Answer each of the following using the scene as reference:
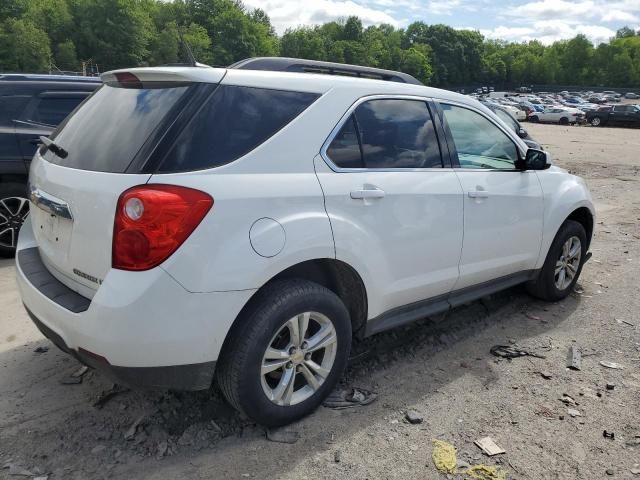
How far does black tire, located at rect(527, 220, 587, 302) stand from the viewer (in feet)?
15.1

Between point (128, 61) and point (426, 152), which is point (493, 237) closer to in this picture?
point (426, 152)

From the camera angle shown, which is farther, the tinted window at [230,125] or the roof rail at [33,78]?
the roof rail at [33,78]

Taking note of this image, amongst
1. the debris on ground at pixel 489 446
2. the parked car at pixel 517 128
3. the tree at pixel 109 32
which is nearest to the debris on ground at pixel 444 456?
the debris on ground at pixel 489 446

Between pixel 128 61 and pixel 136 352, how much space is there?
100228 mm

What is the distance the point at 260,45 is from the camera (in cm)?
11150

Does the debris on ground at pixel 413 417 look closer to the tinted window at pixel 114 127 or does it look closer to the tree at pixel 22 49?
the tinted window at pixel 114 127

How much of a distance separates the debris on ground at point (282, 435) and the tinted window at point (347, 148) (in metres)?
1.44

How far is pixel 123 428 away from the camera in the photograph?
2.88 metres

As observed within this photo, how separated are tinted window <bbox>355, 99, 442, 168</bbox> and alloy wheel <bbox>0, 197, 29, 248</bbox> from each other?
4.15 meters

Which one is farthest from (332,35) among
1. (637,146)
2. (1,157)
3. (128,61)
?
(1,157)

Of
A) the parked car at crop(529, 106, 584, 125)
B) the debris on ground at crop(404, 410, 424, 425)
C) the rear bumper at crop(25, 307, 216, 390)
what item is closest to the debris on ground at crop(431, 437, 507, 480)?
the debris on ground at crop(404, 410, 424, 425)

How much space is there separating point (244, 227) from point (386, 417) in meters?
1.40

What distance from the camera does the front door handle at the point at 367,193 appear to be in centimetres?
293

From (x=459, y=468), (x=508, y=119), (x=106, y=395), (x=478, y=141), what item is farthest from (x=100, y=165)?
(x=508, y=119)
